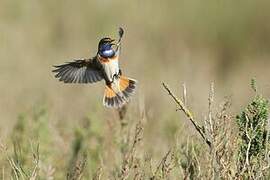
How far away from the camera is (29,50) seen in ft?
34.8

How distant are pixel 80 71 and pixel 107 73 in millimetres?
298

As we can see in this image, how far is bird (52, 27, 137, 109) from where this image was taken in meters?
3.45

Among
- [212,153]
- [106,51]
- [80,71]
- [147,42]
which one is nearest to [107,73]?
[106,51]

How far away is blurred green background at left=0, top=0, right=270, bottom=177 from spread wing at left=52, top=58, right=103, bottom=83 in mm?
4655

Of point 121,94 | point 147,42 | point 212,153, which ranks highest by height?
point 147,42

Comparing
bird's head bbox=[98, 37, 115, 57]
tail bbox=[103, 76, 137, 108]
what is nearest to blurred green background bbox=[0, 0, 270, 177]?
tail bbox=[103, 76, 137, 108]

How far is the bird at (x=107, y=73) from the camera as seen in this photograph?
3449 millimetres

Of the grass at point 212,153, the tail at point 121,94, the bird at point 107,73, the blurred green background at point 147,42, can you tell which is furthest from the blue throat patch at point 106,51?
the blurred green background at point 147,42

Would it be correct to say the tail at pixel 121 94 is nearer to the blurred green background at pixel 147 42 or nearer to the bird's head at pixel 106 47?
the bird's head at pixel 106 47

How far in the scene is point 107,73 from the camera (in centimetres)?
349

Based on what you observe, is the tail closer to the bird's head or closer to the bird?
the bird

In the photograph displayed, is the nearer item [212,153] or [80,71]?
[212,153]

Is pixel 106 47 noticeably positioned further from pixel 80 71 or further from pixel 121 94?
pixel 80 71

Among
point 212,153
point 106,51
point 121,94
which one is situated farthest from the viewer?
point 121,94
